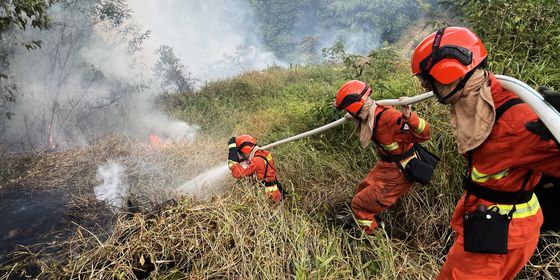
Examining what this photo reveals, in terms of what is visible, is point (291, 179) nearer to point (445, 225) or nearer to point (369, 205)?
point (369, 205)

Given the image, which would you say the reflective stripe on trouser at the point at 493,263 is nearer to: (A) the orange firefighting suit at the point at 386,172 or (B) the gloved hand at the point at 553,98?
(B) the gloved hand at the point at 553,98

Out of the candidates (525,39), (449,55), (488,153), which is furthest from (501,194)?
(525,39)

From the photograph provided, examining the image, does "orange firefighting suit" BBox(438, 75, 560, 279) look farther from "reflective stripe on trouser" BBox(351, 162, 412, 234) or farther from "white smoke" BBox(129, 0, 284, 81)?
"white smoke" BBox(129, 0, 284, 81)

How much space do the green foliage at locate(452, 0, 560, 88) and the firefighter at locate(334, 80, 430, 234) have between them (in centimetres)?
149

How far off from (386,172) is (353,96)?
35.3 inches

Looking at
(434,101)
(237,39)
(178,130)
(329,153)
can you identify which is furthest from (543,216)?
(237,39)

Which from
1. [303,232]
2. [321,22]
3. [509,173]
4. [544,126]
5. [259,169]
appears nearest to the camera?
[544,126]

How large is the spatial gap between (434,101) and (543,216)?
228 centimetres

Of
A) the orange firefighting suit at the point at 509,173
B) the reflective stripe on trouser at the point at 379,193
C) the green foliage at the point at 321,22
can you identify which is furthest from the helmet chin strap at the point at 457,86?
the green foliage at the point at 321,22

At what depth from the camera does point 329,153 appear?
530 cm

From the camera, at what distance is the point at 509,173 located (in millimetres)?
2004

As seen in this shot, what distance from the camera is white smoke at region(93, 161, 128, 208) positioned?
6.18 meters

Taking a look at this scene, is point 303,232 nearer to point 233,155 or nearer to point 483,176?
point 483,176

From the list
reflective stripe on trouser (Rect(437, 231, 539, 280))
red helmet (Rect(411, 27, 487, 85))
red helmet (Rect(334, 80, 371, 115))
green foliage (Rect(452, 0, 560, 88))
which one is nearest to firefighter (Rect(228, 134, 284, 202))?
red helmet (Rect(334, 80, 371, 115))
